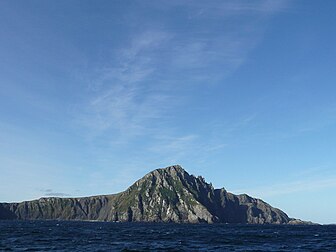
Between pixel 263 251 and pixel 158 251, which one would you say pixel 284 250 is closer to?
pixel 263 251

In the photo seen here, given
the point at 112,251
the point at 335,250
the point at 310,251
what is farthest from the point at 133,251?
the point at 335,250

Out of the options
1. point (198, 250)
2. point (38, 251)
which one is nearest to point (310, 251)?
point (198, 250)

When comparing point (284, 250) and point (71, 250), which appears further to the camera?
point (284, 250)

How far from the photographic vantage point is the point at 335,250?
3344 inches

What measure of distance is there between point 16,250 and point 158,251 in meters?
29.5

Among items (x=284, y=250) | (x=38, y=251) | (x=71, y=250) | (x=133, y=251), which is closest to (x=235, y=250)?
(x=284, y=250)

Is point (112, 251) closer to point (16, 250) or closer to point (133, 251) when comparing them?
point (133, 251)

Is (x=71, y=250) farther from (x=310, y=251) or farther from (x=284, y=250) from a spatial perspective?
(x=310, y=251)

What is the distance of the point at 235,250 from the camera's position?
82938 mm

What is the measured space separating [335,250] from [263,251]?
18.9m

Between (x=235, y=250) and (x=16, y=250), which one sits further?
(x=235, y=250)

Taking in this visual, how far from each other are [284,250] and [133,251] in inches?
1431

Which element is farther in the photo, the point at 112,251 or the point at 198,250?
the point at 198,250

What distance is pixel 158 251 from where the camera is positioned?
254 feet
